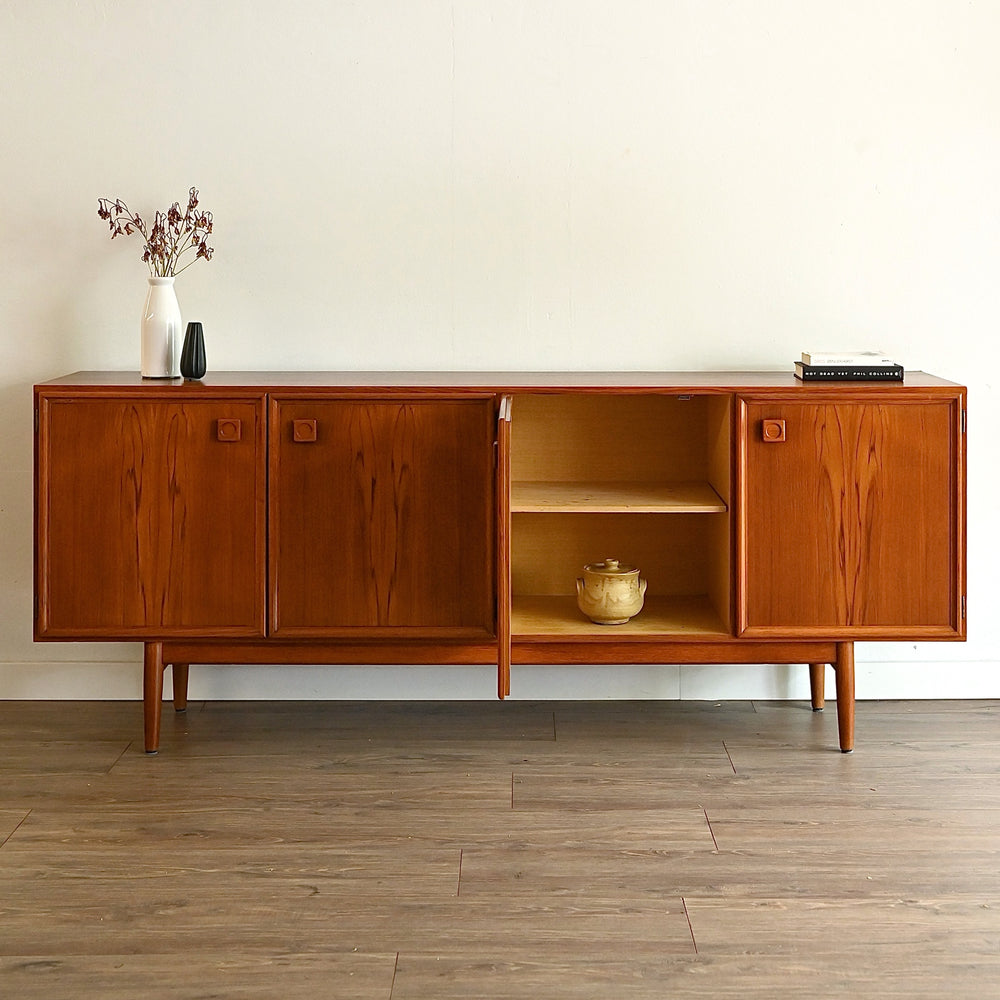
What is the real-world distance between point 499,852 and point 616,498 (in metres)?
0.91

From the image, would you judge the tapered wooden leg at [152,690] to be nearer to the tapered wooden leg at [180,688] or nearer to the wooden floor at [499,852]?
the wooden floor at [499,852]

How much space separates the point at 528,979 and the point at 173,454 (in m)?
1.39

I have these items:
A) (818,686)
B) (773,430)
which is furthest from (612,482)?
(818,686)

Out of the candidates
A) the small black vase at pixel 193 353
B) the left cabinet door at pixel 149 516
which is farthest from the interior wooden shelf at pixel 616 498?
the small black vase at pixel 193 353

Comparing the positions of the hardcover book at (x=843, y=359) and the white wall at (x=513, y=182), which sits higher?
the white wall at (x=513, y=182)

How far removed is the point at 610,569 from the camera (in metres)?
2.75

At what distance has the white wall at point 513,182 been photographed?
291 cm

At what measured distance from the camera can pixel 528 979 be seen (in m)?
1.72

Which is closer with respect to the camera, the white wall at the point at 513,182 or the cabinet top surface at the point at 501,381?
the cabinet top surface at the point at 501,381

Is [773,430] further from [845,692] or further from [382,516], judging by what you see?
[382,516]

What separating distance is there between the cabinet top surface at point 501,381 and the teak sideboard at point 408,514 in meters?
0.01

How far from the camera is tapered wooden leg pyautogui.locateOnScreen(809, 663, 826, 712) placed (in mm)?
2959

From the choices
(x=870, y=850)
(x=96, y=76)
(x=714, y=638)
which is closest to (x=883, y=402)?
(x=714, y=638)

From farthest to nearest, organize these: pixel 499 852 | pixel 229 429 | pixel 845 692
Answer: pixel 845 692, pixel 229 429, pixel 499 852
